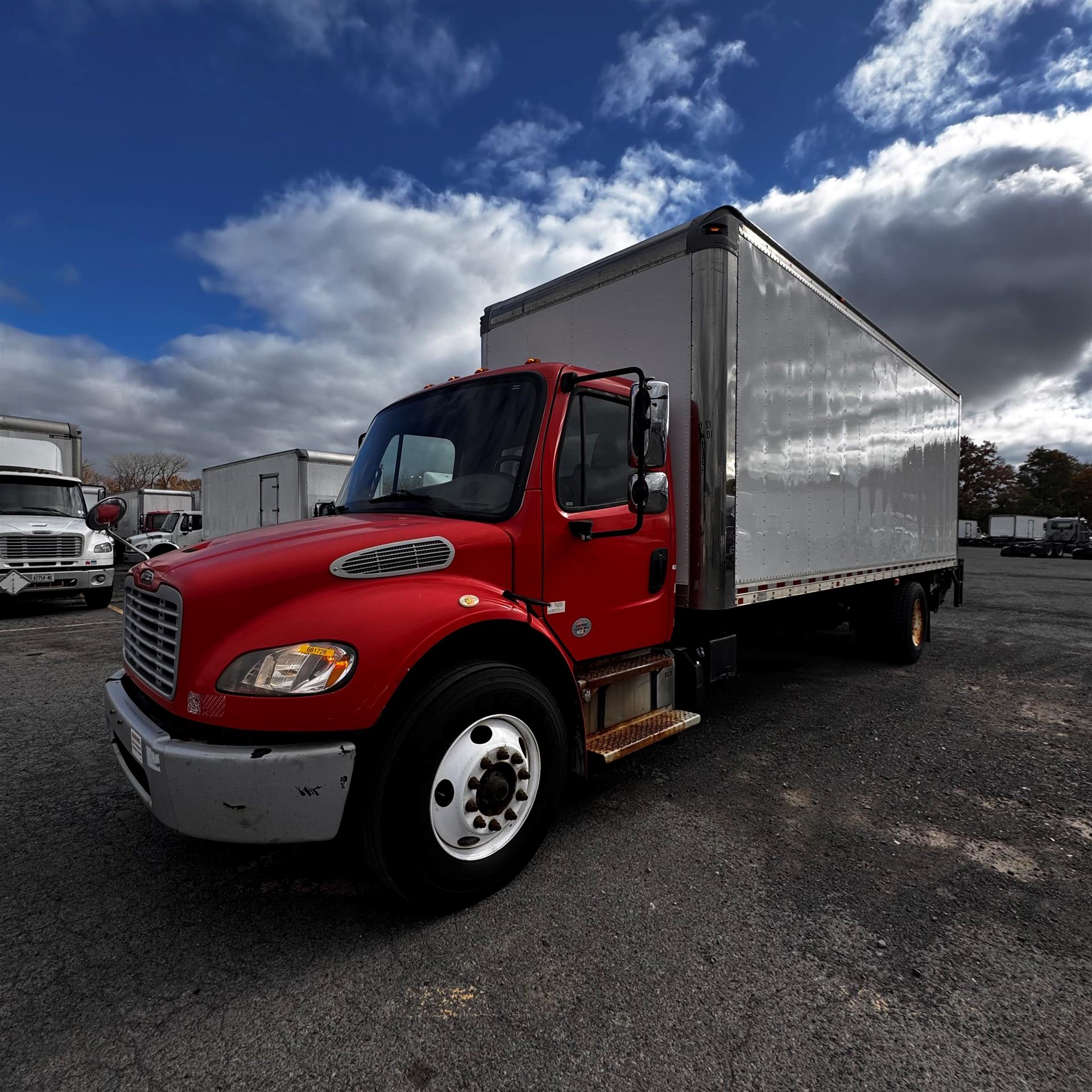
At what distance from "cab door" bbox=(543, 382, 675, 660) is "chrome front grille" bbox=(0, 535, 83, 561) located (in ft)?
35.4

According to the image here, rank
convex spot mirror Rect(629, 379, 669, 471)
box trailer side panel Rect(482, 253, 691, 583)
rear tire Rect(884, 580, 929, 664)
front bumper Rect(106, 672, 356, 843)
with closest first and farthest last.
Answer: front bumper Rect(106, 672, 356, 843), convex spot mirror Rect(629, 379, 669, 471), box trailer side panel Rect(482, 253, 691, 583), rear tire Rect(884, 580, 929, 664)

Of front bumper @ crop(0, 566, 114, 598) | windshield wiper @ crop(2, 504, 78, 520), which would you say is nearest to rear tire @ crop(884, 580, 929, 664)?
front bumper @ crop(0, 566, 114, 598)

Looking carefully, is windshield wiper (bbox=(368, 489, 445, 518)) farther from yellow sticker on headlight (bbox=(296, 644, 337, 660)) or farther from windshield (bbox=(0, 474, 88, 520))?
windshield (bbox=(0, 474, 88, 520))

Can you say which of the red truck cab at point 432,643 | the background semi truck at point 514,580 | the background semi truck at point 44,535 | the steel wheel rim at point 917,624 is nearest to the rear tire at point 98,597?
the background semi truck at point 44,535

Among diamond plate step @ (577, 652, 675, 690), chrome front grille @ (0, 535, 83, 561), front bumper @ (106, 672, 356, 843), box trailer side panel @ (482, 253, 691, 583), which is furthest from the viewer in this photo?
chrome front grille @ (0, 535, 83, 561)

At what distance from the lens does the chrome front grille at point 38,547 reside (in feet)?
32.7

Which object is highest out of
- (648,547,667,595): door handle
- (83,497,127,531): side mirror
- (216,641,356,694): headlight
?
(83,497,127,531): side mirror

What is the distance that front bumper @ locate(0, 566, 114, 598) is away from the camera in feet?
32.9

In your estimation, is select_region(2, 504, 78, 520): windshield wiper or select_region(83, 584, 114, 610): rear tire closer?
select_region(2, 504, 78, 520): windshield wiper

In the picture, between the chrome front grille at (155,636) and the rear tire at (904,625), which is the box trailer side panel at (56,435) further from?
the rear tire at (904,625)

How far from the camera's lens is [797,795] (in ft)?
12.6

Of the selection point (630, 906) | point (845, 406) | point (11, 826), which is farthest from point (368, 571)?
point (845, 406)

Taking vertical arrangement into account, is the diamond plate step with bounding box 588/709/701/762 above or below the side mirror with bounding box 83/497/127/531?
below

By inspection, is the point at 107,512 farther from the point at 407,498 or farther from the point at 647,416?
the point at 647,416
